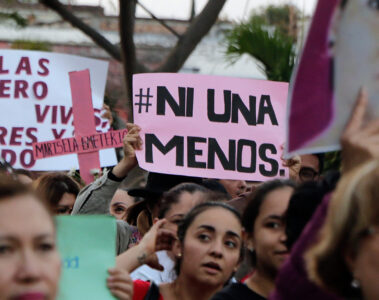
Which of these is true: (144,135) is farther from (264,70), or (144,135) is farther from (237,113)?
(264,70)

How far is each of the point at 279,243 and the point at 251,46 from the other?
8237mm

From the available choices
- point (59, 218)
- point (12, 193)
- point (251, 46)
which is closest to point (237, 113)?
point (59, 218)

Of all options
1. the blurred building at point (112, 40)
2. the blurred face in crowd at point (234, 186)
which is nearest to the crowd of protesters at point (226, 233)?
the blurred face in crowd at point (234, 186)

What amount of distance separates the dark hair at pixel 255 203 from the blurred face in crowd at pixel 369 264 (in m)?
1.51

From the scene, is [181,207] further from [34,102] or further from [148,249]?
[34,102]

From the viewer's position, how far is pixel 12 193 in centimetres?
283

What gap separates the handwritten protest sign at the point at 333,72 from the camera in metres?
2.87

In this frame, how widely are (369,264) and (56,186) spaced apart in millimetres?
3624

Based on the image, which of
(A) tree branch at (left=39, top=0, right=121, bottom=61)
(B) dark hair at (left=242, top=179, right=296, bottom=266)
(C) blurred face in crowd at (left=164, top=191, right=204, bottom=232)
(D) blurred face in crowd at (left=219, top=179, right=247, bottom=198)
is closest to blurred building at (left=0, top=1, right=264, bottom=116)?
(A) tree branch at (left=39, top=0, right=121, bottom=61)

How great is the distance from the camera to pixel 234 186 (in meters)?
6.73

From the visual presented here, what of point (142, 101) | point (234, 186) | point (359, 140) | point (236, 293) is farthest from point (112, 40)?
point (359, 140)

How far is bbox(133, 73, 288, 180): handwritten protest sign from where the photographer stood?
6.14m

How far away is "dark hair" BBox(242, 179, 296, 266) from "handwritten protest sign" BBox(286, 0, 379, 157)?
111cm

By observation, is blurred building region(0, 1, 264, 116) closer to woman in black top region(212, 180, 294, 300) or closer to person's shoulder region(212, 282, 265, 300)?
woman in black top region(212, 180, 294, 300)
